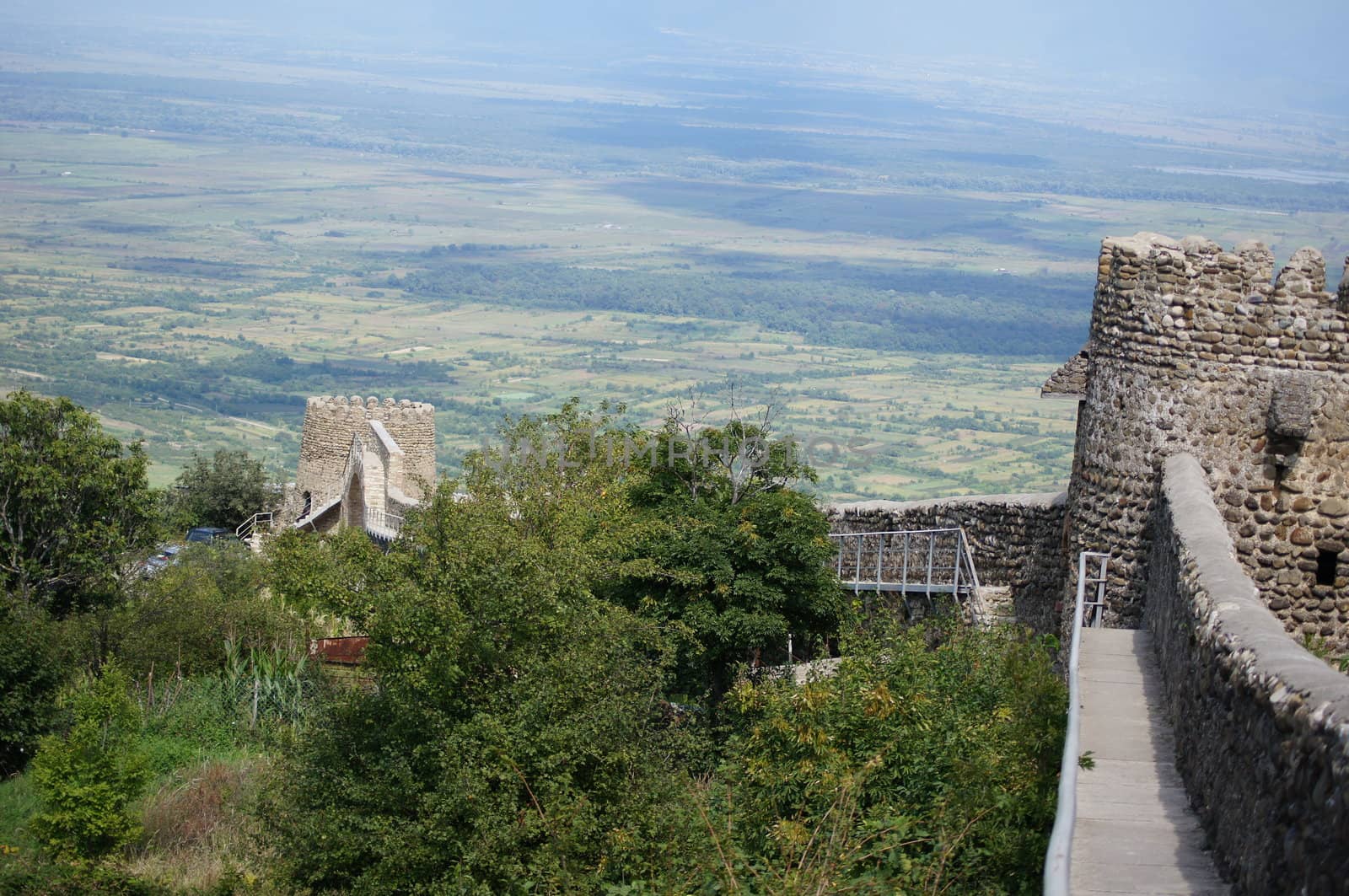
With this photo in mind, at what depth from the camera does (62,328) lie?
174 m

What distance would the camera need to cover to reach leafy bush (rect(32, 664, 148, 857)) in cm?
1558

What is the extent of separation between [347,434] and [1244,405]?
1196 inches

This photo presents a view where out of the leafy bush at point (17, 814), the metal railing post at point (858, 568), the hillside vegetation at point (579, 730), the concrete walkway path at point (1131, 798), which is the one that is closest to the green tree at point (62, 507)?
the hillside vegetation at point (579, 730)

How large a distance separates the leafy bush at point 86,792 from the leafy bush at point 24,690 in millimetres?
4619

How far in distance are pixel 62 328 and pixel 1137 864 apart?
179 meters

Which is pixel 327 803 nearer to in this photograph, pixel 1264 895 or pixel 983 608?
pixel 983 608

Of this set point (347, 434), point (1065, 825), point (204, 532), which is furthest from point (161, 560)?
point (1065, 825)

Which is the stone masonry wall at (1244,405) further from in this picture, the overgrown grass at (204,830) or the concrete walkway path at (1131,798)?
the overgrown grass at (204,830)

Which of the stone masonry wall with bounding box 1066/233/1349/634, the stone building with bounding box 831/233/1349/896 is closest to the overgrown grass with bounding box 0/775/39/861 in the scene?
the stone building with bounding box 831/233/1349/896

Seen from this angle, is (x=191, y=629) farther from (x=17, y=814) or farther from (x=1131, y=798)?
(x=1131, y=798)

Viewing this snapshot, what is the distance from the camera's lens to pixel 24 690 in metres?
21.6

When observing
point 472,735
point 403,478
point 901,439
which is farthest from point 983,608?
point 901,439

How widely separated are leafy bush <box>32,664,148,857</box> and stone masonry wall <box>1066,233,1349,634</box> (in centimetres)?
897

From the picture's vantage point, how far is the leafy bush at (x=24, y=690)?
69.9 ft
